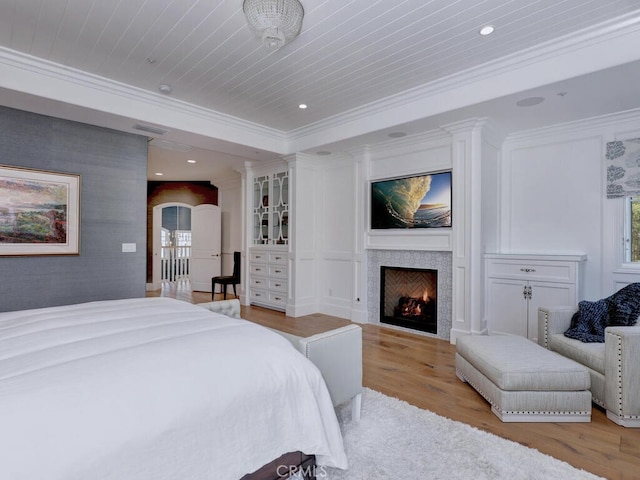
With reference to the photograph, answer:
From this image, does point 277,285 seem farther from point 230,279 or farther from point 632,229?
point 632,229

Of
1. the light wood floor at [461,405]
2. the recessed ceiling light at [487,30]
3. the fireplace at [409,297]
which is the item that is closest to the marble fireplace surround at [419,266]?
the fireplace at [409,297]

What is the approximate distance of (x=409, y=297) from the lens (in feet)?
15.6

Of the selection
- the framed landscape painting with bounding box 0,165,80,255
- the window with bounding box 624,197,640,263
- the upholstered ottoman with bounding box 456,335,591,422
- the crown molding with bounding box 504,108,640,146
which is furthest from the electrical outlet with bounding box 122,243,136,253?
the window with bounding box 624,197,640,263

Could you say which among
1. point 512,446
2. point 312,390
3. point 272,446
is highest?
point 312,390

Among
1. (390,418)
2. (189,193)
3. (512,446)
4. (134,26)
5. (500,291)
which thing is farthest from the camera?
(189,193)

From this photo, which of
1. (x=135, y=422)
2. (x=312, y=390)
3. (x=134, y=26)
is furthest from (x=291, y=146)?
(x=135, y=422)

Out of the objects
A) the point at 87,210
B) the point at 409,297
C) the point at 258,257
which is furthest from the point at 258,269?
the point at 87,210

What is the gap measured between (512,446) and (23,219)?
15.1 ft

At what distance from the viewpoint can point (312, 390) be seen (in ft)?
5.33

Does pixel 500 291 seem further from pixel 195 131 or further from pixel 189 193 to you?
pixel 189 193

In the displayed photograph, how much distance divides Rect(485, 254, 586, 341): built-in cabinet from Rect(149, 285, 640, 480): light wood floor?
2.35ft

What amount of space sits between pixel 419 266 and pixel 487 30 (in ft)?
8.82

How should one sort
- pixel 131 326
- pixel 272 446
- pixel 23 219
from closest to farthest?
pixel 272 446 < pixel 131 326 < pixel 23 219

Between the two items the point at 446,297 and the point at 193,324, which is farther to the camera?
the point at 446,297
